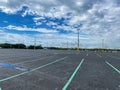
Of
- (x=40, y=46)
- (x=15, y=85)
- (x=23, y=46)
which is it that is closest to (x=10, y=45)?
(x=23, y=46)

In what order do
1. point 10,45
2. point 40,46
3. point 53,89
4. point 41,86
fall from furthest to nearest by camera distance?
point 40,46
point 10,45
point 41,86
point 53,89

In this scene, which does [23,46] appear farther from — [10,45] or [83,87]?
[83,87]

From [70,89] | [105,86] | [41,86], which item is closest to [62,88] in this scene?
[70,89]

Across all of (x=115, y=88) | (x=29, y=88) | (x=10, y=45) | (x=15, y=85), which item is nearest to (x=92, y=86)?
(x=115, y=88)

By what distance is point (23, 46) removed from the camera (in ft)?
437

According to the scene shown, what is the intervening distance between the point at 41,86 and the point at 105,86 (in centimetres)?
278

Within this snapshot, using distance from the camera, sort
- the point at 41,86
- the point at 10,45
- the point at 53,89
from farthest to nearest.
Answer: the point at 10,45 < the point at 41,86 < the point at 53,89

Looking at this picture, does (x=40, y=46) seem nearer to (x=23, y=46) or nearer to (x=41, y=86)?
(x=23, y=46)

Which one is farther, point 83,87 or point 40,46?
point 40,46

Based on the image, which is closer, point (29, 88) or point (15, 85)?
point (29, 88)

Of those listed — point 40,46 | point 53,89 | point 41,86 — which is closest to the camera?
point 53,89

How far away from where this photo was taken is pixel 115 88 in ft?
23.5

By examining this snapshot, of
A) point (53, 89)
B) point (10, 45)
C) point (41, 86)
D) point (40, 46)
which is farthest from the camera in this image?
point (40, 46)

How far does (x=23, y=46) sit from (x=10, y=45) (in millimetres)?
9734
